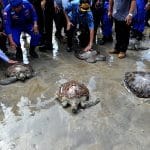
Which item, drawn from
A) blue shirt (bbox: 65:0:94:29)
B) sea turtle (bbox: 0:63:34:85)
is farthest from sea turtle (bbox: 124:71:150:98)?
sea turtle (bbox: 0:63:34:85)

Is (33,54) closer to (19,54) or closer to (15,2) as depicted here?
(19,54)

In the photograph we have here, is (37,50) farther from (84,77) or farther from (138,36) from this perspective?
(138,36)

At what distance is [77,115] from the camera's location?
17.1 ft

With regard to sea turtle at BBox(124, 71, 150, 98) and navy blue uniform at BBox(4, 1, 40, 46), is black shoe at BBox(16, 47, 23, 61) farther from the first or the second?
sea turtle at BBox(124, 71, 150, 98)

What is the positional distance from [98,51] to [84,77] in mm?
1265

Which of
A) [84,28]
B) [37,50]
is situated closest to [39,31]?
[37,50]

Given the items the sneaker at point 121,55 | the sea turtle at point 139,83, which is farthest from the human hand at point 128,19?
the sea turtle at point 139,83

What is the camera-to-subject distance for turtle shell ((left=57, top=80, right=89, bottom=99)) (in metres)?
5.44

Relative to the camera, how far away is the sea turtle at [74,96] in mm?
5355

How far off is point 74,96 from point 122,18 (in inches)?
81.0

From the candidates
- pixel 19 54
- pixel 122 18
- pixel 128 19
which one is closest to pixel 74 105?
pixel 128 19

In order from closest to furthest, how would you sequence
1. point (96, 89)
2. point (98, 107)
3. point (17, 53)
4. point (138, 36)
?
1. point (98, 107)
2. point (96, 89)
3. point (17, 53)
4. point (138, 36)

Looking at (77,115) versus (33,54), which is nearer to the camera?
(77,115)

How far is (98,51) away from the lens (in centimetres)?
741
